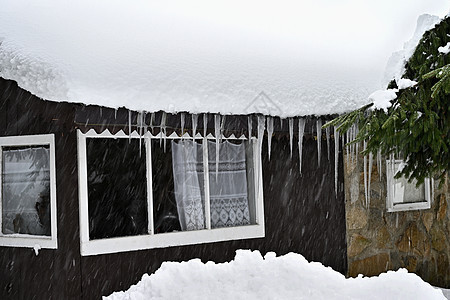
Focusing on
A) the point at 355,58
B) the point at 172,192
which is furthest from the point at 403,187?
the point at 172,192

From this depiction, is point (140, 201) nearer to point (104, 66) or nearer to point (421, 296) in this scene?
point (104, 66)

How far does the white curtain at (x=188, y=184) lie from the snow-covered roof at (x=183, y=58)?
88cm

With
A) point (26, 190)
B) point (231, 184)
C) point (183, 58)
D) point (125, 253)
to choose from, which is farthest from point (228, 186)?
point (26, 190)

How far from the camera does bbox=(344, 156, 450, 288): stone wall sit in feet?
24.9

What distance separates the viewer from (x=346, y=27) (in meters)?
8.39

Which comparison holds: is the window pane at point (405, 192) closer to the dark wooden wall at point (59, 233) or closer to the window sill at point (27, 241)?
the dark wooden wall at point (59, 233)

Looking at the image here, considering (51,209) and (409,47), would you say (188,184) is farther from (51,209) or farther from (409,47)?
(409,47)

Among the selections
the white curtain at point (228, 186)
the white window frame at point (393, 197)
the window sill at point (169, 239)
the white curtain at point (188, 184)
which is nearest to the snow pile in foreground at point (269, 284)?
the window sill at point (169, 239)

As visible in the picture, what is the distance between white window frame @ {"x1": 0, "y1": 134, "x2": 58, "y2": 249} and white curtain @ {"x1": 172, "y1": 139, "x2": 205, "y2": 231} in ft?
4.19

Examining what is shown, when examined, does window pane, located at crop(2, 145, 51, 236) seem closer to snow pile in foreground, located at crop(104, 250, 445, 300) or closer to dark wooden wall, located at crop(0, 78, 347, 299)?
dark wooden wall, located at crop(0, 78, 347, 299)

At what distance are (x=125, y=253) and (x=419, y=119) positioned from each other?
301 cm

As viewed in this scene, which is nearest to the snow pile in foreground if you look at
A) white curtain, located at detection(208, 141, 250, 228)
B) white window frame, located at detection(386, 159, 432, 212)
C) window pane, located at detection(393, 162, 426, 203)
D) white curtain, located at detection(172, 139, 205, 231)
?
white curtain, located at detection(172, 139, 205, 231)

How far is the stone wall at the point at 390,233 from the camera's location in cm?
758

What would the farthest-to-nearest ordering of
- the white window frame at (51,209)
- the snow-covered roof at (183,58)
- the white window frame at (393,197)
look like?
the white window frame at (393,197), the white window frame at (51,209), the snow-covered roof at (183,58)
